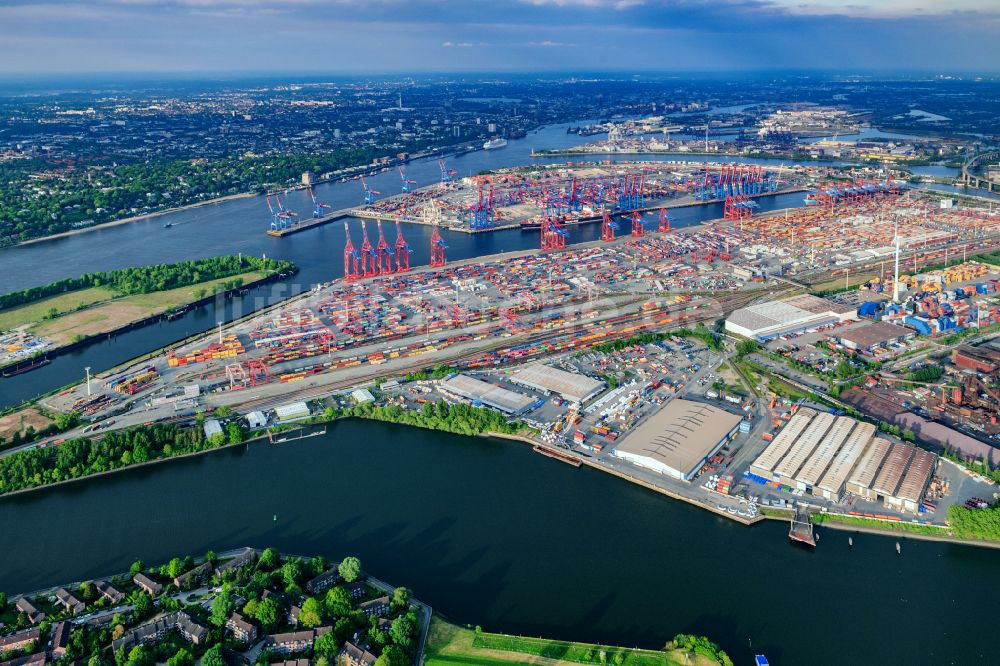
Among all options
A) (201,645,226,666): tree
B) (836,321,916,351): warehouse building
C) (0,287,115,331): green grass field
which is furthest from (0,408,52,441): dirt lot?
(836,321,916,351): warehouse building

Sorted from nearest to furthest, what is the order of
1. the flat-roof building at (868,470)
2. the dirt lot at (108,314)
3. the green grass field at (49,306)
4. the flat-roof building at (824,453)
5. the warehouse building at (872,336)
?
the flat-roof building at (868,470), the flat-roof building at (824,453), the warehouse building at (872,336), the dirt lot at (108,314), the green grass field at (49,306)

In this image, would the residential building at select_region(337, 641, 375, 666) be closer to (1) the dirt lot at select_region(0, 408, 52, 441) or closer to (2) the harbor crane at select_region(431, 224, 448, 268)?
(1) the dirt lot at select_region(0, 408, 52, 441)

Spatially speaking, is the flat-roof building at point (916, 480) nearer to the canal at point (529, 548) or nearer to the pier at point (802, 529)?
the canal at point (529, 548)

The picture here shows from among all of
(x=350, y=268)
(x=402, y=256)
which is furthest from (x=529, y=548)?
(x=402, y=256)

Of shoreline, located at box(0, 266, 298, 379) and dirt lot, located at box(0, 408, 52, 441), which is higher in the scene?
shoreline, located at box(0, 266, 298, 379)

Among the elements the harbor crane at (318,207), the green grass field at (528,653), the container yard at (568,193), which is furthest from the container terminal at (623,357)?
the harbor crane at (318,207)
